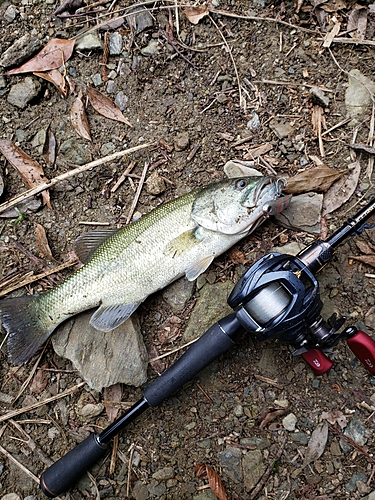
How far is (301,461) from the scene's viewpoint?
402 centimetres

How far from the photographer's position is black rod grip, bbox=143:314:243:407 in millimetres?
3822

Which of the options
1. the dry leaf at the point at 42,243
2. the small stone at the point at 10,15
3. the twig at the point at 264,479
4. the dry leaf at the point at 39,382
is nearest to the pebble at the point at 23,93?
the small stone at the point at 10,15

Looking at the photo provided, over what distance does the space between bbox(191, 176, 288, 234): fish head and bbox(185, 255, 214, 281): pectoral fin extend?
28cm

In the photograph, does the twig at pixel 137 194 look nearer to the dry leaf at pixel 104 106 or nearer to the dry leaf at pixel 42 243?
the dry leaf at pixel 104 106

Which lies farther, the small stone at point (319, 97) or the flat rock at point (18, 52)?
the flat rock at point (18, 52)

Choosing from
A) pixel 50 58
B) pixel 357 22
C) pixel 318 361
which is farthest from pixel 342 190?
pixel 50 58

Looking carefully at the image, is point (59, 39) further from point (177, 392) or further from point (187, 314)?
point (177, 392)

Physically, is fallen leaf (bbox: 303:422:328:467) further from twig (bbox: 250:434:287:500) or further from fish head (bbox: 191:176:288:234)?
fish head (bbox: 191:176:288:234)

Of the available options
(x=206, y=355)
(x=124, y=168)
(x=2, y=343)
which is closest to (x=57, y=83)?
(x=124, y=168)

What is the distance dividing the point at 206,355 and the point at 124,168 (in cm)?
210

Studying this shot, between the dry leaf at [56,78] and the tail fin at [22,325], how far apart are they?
2208 mm

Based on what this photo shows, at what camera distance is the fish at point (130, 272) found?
4328 millimetres

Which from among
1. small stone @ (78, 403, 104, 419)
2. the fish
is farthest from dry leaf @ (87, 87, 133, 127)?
small stone @ (78, 403, 104, 419)

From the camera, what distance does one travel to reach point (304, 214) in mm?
4434
